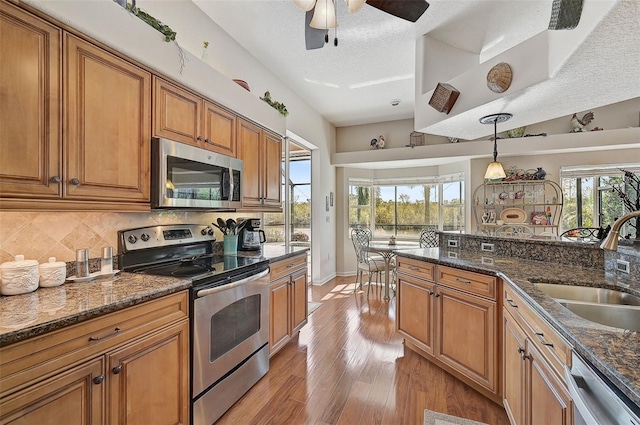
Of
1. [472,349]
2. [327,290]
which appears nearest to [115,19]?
[472,349]

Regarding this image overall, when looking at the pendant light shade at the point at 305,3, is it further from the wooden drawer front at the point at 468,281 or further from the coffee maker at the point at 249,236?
the wooden drawer front at the point at 468,281

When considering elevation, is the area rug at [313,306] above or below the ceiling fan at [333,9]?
below

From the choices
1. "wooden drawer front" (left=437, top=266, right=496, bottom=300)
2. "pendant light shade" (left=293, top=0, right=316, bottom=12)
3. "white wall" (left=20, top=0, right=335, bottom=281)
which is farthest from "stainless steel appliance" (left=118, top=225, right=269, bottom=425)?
"pendant light shade" (left=293, top=0, right=316, bottom=12)

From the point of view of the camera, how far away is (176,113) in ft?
6.27

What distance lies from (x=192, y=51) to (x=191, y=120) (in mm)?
872

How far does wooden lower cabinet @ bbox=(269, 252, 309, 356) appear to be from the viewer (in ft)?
7.95

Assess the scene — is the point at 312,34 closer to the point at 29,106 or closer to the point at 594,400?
the point at 29,106

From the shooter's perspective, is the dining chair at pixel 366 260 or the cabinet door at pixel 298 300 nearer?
the cabinet door at pixel 298 300

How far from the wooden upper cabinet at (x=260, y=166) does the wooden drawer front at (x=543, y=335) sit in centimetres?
221

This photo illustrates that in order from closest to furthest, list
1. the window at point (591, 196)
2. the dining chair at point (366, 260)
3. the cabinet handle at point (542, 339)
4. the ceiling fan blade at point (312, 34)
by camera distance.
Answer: the cabinet handle at point (542, 339), the ceiling fan blade at point (312, 34), the dining chair at point (366, 260), the window at point (591, 196)

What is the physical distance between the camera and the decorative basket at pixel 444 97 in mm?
2703

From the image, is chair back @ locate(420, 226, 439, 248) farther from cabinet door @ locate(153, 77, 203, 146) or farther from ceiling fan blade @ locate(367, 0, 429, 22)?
cabinet door @ locate(153, 77, 203, 146)

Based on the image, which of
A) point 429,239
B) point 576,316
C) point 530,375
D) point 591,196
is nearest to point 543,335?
point 576,316

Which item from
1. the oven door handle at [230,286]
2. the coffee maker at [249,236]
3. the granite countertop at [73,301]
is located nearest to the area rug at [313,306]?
the coffee maker at [249,236]
